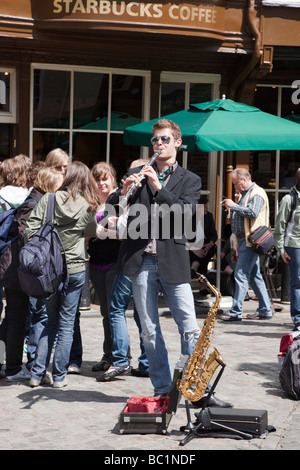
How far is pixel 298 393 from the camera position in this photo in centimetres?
657

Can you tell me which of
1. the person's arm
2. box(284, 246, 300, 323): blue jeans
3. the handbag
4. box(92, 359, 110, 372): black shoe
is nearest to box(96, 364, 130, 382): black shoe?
box(92, 359, 110, 372): black shoe

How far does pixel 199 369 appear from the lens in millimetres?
5547

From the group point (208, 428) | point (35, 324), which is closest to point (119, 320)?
point (35, 324)

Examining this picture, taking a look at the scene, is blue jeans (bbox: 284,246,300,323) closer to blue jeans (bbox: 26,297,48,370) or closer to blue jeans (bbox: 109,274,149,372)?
blue jeans (bbox: 109,274,149,372)

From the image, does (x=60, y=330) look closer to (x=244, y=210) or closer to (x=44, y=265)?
(x=44, y=265)

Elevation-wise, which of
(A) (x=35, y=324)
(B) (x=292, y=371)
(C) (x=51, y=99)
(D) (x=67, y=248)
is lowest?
(B) (x=292, y=371)

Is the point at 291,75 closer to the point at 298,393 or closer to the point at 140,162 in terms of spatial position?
the point at 140,162

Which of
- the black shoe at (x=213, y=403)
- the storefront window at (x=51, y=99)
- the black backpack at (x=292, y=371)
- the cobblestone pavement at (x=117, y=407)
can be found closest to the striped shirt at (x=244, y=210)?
the cobblestone pavement at (x=117, y=407)

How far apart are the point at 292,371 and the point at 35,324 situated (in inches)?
89.5

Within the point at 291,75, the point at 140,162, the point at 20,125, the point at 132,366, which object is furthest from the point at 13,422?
the point at 291,75

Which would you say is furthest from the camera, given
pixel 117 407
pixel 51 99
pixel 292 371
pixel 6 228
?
pixel 51 99

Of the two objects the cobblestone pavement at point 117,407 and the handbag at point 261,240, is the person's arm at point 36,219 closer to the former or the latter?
the cobblestone pavement at point 117,407

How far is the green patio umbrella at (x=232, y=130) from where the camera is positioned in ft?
31.6

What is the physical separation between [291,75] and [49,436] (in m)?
9.00
